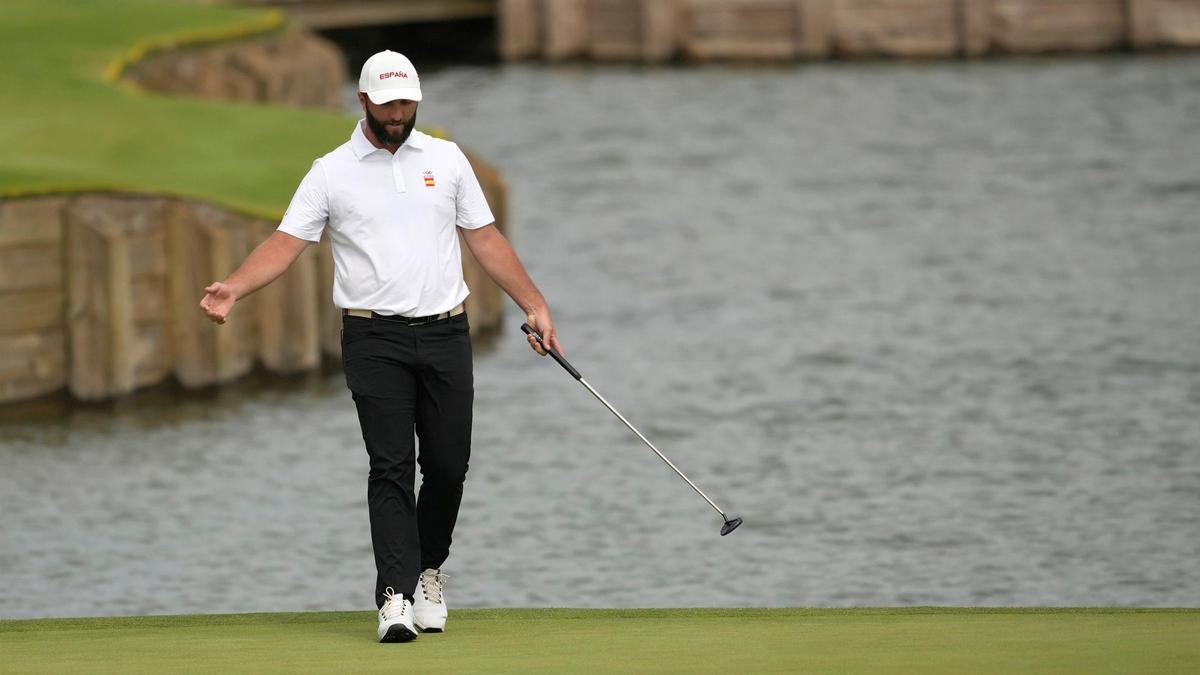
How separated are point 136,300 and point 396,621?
10.8 meters

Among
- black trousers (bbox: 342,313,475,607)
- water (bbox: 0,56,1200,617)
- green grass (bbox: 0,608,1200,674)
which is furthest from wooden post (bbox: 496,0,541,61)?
black trousers (bbox: 342,313,475,607)

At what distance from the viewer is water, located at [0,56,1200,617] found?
14070 millimetres

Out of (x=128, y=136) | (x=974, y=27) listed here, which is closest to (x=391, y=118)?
(x=128, y=136)

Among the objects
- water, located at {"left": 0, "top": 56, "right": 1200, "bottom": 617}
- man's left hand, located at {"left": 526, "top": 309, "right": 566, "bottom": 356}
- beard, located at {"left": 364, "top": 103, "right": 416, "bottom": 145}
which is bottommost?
water, located at {"left": 0, "top": 56, "right": 1200, "bottom": 617}

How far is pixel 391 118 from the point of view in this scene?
8.38 meters

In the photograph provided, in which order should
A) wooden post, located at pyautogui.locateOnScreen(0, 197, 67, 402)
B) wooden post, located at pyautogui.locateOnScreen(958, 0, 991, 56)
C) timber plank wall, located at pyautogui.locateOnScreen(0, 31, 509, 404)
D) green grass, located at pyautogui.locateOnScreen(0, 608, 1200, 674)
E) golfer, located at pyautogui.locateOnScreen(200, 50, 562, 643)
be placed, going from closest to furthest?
1. green grass, located at pyautogui.locateOnScreen(0, 608, 1200, 674)
2. golfer, located at pyautogui.locateOnScreen(200, 50, 562, 643)
3. wooden post, located at pyautogui.locateOnScreen(0, 197, 67, 402)
4. timber plank wall, located at pyautogui.locateOnScreen(0, 31, 509, 404)
5. wooden post, located at pyautogui.locateOnScreen(958, 0, 991, 56)

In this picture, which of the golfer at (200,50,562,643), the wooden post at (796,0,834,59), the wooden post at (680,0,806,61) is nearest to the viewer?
the golfer at (200,50,562,643)

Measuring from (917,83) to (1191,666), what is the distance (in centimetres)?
3585

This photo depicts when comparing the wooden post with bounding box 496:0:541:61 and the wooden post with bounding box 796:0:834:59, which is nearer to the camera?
the wooden post with bounding box 796:0:834:59

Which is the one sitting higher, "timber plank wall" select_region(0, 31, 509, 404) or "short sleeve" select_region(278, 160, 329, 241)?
"short sleeve" select_region(278, 160, 329, 241)

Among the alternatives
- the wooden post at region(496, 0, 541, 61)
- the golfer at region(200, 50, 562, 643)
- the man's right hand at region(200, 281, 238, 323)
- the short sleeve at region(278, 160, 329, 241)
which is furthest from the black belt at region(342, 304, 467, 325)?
the wooden post at region(496, 0, 541, 61)

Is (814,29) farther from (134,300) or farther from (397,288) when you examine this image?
(397,288)

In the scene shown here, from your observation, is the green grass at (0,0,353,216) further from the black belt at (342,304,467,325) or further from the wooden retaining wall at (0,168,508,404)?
the black belt at (342,304,467,325)

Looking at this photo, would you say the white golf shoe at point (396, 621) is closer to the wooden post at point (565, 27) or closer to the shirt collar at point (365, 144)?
the shirt collar at point (365, 144)
